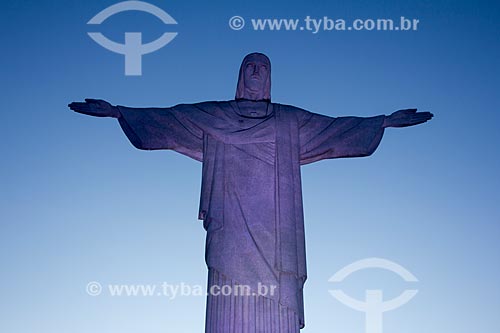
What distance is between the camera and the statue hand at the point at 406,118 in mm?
15516

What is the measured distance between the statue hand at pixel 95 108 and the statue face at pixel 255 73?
2567mm

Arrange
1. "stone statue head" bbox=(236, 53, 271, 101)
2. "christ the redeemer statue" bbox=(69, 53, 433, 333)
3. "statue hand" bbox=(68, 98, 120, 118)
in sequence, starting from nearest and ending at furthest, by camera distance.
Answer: "christ the redeemer statue" bbox=(69, 53, 433, 333) → "statue hand" bbox=(68, 98, 120, 118) → "stone statue head" bbox=(236, 53, 271, 101)

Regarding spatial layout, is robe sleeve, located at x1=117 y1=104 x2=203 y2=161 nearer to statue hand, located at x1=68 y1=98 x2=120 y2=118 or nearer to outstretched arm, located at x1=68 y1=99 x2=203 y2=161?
outstretched arm, located at x1=68 y1=99 x2=203 y2=161

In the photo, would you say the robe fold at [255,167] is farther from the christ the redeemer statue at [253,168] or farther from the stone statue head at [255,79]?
the stone statue head at [255,79]

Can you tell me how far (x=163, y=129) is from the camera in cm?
1561

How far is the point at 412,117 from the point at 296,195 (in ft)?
8.51

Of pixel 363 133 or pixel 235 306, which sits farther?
pixel 363 133

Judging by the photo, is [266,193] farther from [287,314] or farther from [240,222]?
[287,314]

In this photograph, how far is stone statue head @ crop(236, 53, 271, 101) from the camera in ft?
52.6

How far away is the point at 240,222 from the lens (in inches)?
575

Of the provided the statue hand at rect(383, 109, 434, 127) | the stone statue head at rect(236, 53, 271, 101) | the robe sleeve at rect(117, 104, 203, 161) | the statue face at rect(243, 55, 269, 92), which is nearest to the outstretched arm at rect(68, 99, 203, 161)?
the robe sleeve at rect(117, 104, 203, 161)

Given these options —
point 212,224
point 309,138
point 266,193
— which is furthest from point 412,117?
point 212,224

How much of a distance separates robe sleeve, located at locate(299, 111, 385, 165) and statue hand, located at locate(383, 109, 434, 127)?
0.49 feet

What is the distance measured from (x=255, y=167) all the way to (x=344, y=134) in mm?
1851
